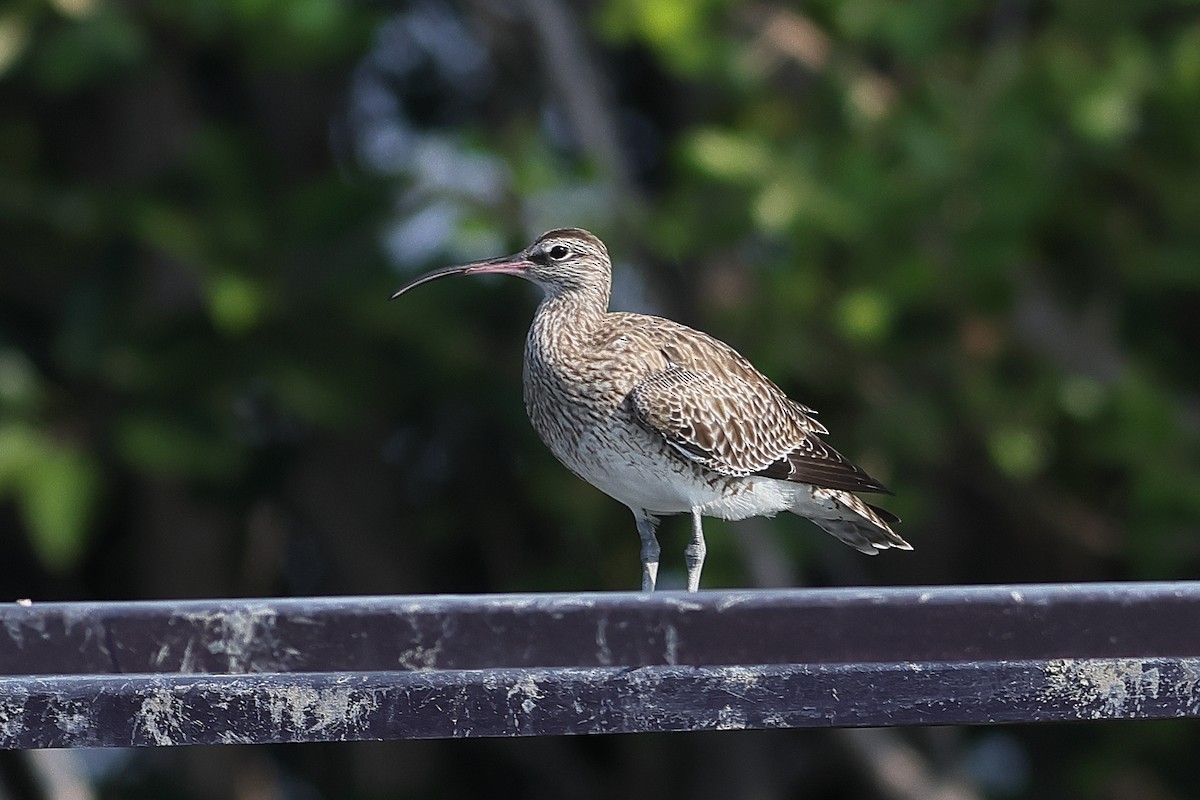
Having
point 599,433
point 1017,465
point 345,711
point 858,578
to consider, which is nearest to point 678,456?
point 599,433

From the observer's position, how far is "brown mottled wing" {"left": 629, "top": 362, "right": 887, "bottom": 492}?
526 cm

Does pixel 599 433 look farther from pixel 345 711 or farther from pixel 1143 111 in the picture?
pixel 1143 111

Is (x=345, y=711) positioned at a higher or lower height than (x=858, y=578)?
higher

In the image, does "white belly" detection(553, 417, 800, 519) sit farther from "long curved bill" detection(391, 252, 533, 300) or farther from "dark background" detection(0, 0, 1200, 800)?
"dark background" detection(0, 0, 1200, 800)

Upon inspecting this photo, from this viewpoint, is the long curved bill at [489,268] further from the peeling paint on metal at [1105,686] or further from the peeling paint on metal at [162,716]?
the peeling paint on metal at [1105,686]

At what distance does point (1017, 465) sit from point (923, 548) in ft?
9.46

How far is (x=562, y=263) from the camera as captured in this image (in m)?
5.67

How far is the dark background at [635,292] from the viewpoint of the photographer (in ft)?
25.5

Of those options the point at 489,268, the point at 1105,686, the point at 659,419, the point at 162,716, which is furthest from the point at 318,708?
the point at 489,268

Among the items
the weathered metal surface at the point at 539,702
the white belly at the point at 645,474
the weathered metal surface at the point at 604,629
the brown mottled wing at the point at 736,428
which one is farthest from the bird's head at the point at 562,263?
the weathered metal surface at the point at 539,702

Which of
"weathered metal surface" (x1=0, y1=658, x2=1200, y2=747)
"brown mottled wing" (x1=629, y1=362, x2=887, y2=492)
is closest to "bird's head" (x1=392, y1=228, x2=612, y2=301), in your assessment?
"brown mottled wing" (x1=629, y1=362, x2=887, y2=492)

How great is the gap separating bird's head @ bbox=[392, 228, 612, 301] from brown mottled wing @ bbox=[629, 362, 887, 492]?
1.49ft

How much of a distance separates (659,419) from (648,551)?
55 centimetres

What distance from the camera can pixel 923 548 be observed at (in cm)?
1077
